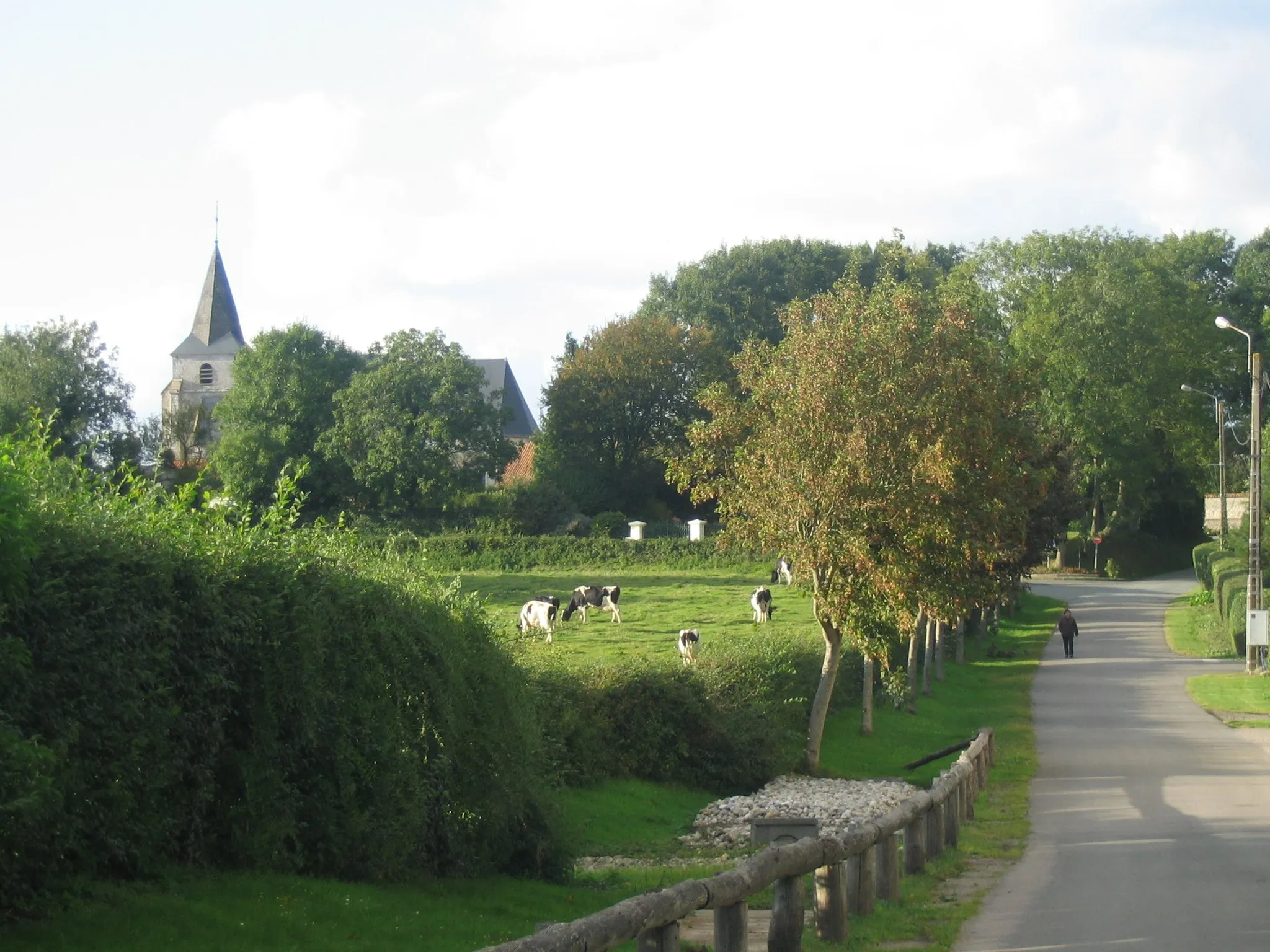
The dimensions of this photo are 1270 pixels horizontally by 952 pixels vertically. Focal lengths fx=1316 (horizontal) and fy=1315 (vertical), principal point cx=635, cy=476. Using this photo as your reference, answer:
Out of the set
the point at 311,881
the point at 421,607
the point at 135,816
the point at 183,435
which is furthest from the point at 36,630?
the point at 183,435

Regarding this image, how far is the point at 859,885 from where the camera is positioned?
400 inches

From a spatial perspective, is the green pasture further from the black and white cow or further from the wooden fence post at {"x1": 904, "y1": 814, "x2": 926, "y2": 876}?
the wooden fence post at {"x1": 904, "y1": 814, "x2": 926, "y2": 876}

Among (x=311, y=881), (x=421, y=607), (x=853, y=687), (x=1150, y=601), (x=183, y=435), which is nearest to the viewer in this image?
(x=311, y=881)

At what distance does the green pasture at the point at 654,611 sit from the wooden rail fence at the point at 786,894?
17.5ft

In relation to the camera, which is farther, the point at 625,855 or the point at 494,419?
the point at 494,419

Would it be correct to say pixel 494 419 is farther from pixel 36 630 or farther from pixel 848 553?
pixel 36 630

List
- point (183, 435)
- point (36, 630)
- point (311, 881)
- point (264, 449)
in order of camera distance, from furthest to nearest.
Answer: point (183, 435), point (264, 449), point (311, 881), point (36, 630)

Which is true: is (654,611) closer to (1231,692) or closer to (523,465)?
(1231,692)

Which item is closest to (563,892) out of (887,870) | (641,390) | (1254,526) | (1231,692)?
(887,870)

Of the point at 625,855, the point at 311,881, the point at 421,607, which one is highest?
the point at 421,607

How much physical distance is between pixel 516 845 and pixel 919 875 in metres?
3.84

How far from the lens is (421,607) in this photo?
39.0 feet

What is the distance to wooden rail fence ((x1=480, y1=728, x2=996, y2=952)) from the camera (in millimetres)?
6582

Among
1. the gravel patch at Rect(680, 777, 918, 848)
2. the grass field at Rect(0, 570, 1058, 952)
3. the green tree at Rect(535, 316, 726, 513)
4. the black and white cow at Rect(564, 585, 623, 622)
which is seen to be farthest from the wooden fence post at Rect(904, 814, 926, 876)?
the green tree at Rect(535, 316, 726, 513)
